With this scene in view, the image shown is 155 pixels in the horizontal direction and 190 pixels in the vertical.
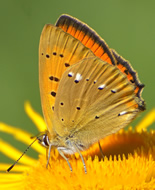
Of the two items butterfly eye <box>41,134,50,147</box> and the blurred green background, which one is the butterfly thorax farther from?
the blurred green background

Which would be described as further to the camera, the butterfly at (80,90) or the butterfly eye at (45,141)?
the butterfly eye at (45,141)

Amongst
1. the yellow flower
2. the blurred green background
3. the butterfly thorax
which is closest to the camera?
the yellow flower

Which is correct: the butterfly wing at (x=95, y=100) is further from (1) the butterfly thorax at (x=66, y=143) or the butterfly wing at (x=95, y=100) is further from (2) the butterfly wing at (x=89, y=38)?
(2) the butterfly wing at (x=89, y=38)

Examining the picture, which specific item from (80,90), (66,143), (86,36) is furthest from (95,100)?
(86,36)

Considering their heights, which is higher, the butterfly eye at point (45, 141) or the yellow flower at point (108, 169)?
the butterfly eye at point (45, 141)

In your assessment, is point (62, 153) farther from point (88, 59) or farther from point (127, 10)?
point (127, 10)

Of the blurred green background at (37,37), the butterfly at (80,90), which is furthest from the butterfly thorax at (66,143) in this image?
the blurred green background at (37,37)

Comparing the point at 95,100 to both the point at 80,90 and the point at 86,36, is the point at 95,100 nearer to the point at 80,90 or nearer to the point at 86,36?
the point at 80,90

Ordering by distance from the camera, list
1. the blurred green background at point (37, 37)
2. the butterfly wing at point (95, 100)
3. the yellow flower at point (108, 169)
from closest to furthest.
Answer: the yellow flower at point (108, 169) < the butterfly wing at point (95, 100) < the blurred green background at point (37, 37)

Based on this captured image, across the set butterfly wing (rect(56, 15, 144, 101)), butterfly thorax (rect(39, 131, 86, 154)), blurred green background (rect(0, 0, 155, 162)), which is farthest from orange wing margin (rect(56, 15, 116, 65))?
blurred green background (rect(0, 0, 155, 162))
